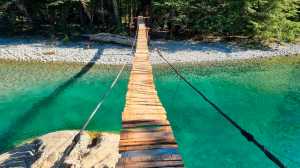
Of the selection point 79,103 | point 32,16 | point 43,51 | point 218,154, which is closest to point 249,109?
point 218,154

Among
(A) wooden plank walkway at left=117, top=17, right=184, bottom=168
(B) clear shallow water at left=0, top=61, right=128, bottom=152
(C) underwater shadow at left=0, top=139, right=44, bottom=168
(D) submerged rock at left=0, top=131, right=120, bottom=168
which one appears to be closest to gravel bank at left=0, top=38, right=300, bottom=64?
(B) clear shallow water at left=0, top=61, right=128, bottom=152

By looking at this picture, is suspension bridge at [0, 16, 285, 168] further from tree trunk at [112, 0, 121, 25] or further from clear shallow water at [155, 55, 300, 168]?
tree trunk at [112, 0, 121, 25]

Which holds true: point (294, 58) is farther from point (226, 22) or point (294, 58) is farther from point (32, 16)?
point (32, 16)

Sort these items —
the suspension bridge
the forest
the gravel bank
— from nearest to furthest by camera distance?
the suspension bridge → the gravel bank → the forest

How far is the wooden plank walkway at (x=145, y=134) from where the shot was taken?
14.3 feet

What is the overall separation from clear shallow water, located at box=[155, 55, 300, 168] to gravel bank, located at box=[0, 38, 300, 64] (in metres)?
1.10

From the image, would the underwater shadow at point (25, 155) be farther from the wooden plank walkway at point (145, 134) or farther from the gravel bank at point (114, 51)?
the gravel bank at point (114, 51)

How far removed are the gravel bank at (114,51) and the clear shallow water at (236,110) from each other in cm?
110

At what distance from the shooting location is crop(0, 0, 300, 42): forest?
19859 mm

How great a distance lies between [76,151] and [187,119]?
4533 mm

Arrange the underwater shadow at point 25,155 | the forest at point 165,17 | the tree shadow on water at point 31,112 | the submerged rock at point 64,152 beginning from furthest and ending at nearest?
the forest at point 165,17, the tree shadow on water at point 31,112, the underwater shadow at point 25,155, the submerged rock at point 64,152

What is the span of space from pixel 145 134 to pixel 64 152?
2.79 metres

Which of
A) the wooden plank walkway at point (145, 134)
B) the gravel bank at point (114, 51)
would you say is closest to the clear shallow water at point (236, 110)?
the gravel bank at point (114, 51)

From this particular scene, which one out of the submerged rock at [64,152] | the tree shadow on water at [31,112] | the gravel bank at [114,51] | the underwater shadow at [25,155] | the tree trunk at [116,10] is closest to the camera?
the submerged rock at [64,152]
